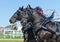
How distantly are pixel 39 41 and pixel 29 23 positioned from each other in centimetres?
154

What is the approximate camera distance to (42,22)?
35.5 ft

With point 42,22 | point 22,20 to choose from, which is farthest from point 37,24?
point 22,20

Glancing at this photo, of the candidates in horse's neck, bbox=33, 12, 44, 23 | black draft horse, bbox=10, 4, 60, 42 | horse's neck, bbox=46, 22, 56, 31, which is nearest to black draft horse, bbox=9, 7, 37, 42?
black draft horse, bbox=10, 4, 60, 42

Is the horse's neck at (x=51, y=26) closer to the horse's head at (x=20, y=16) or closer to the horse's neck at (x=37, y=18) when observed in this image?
the horse's neck at (x=37, y=18)

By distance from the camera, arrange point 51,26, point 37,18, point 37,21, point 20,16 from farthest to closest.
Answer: point 20,16
point 37,18
point 37,21
point 51,26

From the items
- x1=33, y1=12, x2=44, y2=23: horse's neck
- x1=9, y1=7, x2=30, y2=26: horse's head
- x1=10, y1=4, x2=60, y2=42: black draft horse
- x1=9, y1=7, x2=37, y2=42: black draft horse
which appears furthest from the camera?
x1=9, y1=7, x2=30, y2=26: horse's head

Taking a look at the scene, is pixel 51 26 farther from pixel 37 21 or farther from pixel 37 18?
pixel 37 18

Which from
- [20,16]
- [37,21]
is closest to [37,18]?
[37,21]

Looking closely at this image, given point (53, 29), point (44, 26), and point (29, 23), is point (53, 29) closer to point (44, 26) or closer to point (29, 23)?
point (44, 26)

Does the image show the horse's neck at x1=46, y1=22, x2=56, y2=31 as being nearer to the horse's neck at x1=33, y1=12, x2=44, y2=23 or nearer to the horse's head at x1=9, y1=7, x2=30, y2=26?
the horse's neck at x1=33, y1=12, x2=44, y2=23

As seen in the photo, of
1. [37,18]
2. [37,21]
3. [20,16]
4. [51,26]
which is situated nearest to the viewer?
[51,26]

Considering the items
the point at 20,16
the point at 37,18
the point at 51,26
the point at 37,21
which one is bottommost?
the point at 51,26

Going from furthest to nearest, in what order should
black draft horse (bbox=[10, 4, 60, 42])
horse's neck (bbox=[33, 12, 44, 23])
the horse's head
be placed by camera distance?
the horse's head
horse's neck (bbox=[33, 12, 44, 23])
black draft horse (bbox=[10, 4, 60, 42])

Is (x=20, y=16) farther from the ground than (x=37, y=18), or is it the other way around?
(x=20, y=16)
